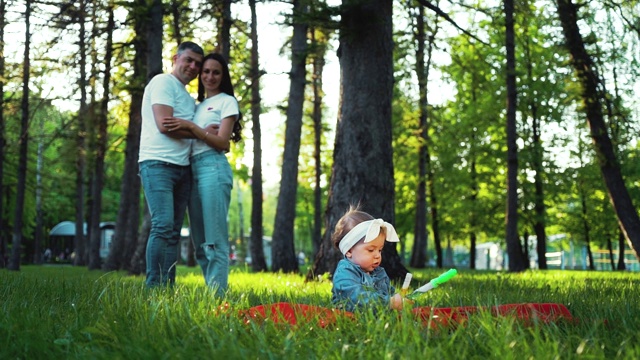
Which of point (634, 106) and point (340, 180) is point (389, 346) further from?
point (634, 106)

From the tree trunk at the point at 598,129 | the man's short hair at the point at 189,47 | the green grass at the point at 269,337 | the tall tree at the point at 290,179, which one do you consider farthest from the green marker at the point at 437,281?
the tall tree at the point at 290,179

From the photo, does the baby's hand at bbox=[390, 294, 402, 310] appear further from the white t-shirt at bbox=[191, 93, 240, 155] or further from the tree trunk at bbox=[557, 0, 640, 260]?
the tree trunk at bbox=[557, 0, 640, 260]

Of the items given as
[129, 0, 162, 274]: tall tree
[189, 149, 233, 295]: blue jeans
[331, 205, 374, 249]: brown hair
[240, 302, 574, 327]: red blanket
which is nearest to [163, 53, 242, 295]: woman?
[189, 149, 233, 295]: blue jeans

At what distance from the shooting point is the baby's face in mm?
4031

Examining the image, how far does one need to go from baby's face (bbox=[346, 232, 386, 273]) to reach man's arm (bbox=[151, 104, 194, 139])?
215 cm

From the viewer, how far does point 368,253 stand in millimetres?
4039

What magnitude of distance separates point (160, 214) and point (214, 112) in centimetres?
93

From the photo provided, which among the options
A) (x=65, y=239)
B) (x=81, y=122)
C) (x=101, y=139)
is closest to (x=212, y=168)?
(x=81, y=122)

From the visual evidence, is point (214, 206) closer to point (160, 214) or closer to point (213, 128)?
point (160, 214)

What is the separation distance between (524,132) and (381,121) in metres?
20.3

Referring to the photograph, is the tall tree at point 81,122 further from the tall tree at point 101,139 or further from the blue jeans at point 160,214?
the blue jeans at point 160,214

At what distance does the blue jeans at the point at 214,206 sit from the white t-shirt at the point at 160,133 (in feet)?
0.50

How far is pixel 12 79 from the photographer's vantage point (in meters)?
15.6

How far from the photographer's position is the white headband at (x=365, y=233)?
3.94m
